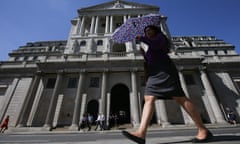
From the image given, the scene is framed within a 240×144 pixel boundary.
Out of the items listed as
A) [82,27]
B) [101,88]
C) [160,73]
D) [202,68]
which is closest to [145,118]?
[160,73]

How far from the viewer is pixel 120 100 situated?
64.5 ft

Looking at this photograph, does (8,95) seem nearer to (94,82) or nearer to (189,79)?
(94,82)

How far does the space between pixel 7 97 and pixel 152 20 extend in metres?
22.4

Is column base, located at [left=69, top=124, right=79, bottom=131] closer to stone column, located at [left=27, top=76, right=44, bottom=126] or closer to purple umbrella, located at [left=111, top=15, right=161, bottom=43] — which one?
stone column, located at [left=27, top=76, right=44, bottom=126]

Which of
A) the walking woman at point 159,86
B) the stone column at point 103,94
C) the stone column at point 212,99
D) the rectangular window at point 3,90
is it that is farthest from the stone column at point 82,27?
the walking woman at point 159,86

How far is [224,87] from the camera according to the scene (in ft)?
61.8

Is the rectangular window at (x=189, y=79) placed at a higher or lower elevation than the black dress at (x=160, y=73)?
higher

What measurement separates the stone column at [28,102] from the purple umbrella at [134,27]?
1695 cm

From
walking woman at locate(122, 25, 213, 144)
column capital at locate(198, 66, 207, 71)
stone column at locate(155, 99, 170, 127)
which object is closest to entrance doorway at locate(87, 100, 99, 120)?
stone column at locate(155, 99, 170, 127)

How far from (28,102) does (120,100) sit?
12.1 m

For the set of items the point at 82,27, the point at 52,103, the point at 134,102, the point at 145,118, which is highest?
the point at 82,27

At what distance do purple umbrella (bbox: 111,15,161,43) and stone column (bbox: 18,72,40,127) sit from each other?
16947 mm

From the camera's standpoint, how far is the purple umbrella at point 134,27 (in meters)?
3.44

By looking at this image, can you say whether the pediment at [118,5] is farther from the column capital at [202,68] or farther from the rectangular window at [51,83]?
the rectangular window at [51,83]
